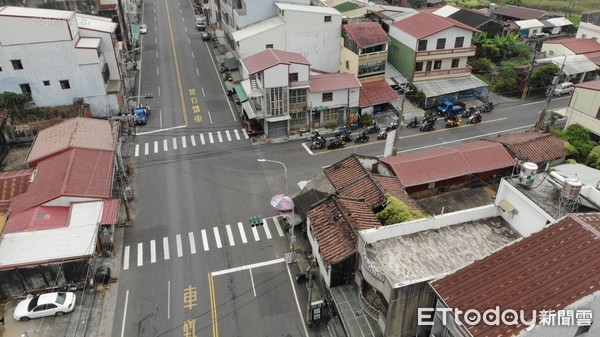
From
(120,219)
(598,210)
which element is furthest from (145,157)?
(598,210)

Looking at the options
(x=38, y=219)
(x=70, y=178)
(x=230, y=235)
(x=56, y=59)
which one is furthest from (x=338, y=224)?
(x=56, y=59)

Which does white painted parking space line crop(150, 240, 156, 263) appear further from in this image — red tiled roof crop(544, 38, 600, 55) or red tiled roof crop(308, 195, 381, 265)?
red tiled roof crop(544, 38, 600, 55)

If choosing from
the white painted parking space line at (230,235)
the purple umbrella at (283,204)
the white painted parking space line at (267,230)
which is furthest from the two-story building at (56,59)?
the purple umbrella at (283,204)

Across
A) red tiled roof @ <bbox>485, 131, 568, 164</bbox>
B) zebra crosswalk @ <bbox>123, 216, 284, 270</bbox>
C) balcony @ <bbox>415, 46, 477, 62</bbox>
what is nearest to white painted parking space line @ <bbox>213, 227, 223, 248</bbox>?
zebra crosswalk @ <bbox>123, 216, 284, 270</bbox>

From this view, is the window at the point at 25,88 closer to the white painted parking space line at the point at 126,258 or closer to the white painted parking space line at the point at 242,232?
the white painted parking space line at the point at 126,258

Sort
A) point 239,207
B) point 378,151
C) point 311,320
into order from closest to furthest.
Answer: point 311,320
point 239,207
point 378,151

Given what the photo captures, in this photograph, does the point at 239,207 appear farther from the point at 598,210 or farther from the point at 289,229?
the point at 598,210
